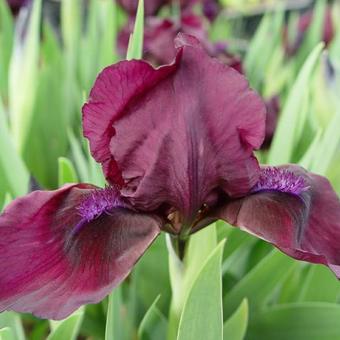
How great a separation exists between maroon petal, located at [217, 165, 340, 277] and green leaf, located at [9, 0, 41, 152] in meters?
0.48

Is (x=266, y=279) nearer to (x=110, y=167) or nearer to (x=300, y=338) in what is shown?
Answer: (x=300, y=338)

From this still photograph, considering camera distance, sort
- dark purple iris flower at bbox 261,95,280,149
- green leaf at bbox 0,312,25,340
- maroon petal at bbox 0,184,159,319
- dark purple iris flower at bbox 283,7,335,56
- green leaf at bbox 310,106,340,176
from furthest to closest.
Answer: dark purple iris flower at bbox 283,7,335,56
dark purple iris flower at bbox 261,95,280,149
green leaf at bbox 310,106,340,176
green leaf at bbox 0,312,25,340
maroon petal at bbox 0,184,159,319

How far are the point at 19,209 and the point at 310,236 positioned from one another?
20 centimetres

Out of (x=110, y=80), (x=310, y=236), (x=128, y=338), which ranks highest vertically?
(x=110, y=80)

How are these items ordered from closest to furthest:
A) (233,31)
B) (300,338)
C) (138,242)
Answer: (138,242)
(300,338)
(233,31)

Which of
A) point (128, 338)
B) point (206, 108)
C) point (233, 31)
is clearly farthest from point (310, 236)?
point (233, 31)

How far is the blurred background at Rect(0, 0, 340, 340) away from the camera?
1.83 ft

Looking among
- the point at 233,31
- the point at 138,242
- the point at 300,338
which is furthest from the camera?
the point at 233,31

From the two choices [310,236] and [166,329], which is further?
[166,329]

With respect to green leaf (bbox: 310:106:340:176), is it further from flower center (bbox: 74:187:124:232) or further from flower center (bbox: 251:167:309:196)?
flower center (bbox: 74:187:124:232)

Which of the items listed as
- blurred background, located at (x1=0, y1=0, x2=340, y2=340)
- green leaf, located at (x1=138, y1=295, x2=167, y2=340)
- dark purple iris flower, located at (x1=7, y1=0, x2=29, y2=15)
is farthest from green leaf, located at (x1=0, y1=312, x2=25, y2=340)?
dark purple iris flower, located at (x1=7, y1=0, x2=29, y2=15)

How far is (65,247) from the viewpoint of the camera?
40cm

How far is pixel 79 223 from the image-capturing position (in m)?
0.41

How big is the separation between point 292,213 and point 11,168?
34cm
